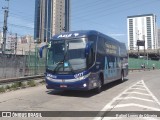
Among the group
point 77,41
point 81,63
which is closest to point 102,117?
point 81,63

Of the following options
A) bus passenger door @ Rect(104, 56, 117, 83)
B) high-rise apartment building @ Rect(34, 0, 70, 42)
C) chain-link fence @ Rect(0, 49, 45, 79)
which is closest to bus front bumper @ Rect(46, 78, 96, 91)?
bus passenger door @ Rect(104, 56, 117, 83)

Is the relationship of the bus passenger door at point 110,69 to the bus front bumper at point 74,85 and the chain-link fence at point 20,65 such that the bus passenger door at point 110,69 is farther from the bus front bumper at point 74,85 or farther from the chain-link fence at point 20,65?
the chain-link fence at point 20,65

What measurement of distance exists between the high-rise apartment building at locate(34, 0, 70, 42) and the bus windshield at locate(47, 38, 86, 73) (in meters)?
30.4

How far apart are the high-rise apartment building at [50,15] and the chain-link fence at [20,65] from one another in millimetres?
19133

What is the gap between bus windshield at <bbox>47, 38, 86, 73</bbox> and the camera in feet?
43.9

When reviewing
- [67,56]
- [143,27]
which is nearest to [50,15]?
[67,56]

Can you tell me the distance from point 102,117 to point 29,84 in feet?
35.0

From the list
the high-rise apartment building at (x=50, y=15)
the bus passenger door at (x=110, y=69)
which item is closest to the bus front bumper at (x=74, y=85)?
the bus passenger door at (x=110, y=69)

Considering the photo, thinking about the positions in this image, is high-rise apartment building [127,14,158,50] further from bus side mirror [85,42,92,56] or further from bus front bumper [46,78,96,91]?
bus front bumper [46,78,96,91]

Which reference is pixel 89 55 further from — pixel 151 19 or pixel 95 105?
pixel 151 19

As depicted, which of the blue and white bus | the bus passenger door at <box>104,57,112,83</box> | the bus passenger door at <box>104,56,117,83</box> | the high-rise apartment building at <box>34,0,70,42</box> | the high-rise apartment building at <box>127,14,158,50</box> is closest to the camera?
the blue and white bus

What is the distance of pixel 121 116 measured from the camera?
28.8 feet

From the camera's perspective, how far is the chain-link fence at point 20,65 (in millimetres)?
22594

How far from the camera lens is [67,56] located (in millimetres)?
13539
